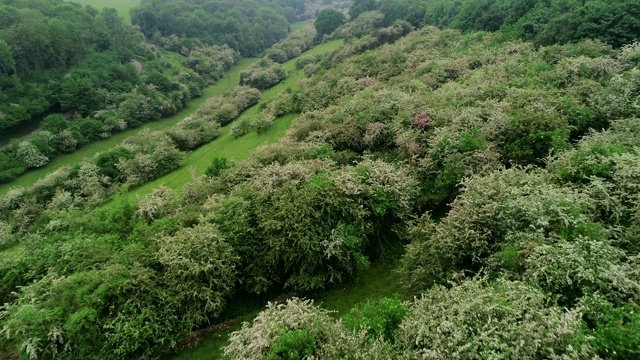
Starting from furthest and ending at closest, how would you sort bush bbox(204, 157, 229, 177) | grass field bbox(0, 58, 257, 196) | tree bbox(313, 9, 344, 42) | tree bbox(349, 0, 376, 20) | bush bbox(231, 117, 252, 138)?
tree bbox(349, 0, 376, 20) < tree bbox(313, 9, 344, 42) < bush bbox(231, 117, 252, 138) < grass field bbox(0, 58, 257, 196) < bush bbox(204, 157, 229, 177)


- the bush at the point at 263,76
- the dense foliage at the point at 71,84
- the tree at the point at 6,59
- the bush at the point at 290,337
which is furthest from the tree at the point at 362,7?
the bush at the point at 290,337

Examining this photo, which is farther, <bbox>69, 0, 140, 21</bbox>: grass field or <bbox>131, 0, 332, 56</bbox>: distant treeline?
<bbox>69, 0, 140, 21</bbox>: grass field

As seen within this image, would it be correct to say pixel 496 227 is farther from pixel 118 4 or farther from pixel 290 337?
pixel 118 4

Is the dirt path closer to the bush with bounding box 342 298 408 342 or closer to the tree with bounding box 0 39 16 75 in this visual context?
the tree with bounding box 0 39 16 75

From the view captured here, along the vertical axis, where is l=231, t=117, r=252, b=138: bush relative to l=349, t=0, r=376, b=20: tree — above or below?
below

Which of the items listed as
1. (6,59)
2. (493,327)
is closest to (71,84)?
(6,59)

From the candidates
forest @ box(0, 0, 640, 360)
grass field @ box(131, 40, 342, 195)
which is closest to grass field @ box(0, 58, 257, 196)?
forest @ box(0, 0, 640, 360)
